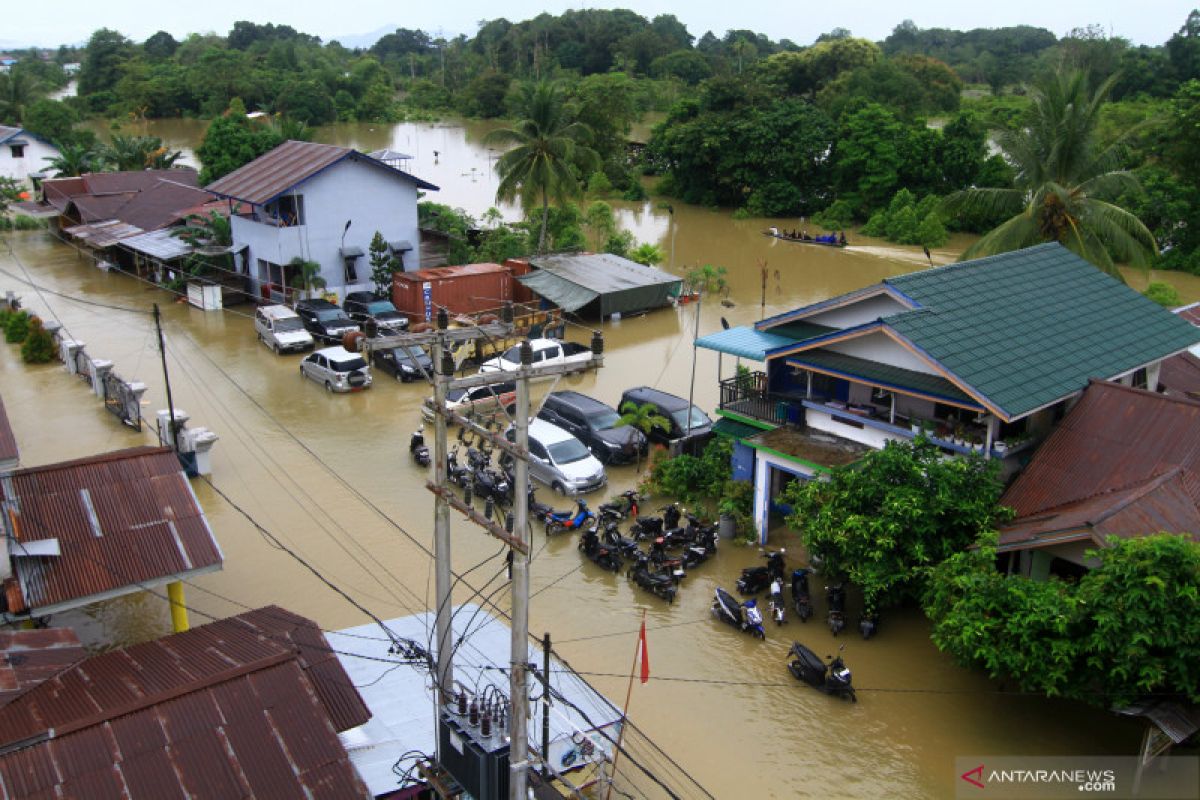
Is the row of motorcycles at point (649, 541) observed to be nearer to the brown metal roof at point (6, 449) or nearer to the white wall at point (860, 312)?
the white wall at point (860, 312)

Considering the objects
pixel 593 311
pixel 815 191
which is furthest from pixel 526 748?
pixel 815 191

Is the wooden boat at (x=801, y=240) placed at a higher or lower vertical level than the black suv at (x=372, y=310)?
higher

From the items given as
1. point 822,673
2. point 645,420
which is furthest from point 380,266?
point 822,673

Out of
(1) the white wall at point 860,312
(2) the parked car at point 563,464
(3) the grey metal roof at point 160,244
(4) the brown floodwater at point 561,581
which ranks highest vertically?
(1) the white wall at point 860,312

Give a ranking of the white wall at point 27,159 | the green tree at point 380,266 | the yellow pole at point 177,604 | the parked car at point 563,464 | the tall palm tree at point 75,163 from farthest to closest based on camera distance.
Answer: the white wall at point 27,159
the tall palm tree at point 75,163
the green tree at point 380,266
the parked car at point 563,464
the yellow pole at point 177,604

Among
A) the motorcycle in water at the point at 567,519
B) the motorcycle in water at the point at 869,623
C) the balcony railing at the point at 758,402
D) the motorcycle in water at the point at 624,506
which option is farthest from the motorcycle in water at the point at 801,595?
the motorcycle in water at the point at 567,519

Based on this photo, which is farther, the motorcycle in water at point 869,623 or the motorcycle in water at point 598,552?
the motorcycle in water at point 598,552

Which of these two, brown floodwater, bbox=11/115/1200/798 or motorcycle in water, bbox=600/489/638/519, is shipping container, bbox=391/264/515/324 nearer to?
brown floodwater, bbox=11/115/1200/798
